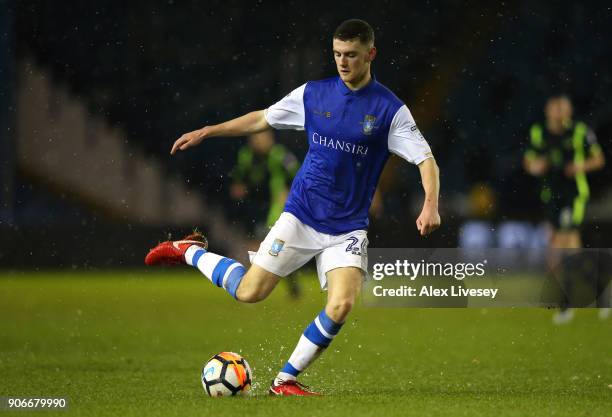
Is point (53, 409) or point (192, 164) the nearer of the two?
point (53, 409)

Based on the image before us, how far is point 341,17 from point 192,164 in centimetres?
398

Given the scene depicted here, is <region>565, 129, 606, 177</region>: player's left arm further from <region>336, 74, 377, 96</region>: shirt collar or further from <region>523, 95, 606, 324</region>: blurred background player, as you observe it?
<region>336, 74, 377, 96</region>: shirt collar

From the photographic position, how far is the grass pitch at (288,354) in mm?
5312

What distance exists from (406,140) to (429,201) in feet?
1.43

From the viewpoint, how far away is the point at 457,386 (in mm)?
6117

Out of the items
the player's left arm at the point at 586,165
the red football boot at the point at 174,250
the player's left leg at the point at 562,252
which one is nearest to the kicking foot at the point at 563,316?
the player's left leg at the point at 562,252

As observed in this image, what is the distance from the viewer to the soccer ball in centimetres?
548

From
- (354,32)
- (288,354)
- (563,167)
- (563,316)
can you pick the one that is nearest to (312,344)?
(354,32)

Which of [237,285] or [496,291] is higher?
[237,285]

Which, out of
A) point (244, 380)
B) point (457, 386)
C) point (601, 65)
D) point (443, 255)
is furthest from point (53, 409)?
point (601, 65)

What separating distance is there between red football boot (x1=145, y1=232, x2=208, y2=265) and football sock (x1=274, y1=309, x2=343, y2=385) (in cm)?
120

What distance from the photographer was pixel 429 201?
541cm

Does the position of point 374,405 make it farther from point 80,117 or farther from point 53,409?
point 80,117

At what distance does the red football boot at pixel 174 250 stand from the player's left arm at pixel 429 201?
5.12 feet
